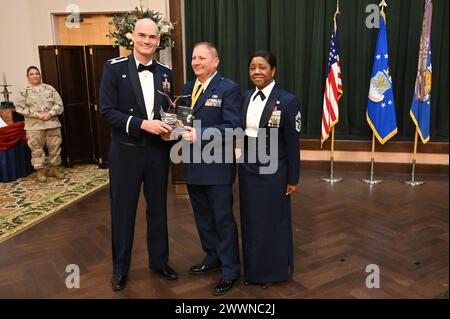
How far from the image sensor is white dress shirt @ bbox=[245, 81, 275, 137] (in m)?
2.70

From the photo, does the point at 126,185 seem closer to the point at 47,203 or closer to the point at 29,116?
the point at 47,203

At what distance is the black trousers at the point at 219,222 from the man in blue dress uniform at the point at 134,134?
0.26 metres

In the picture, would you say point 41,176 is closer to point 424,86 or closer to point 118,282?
point 118,282

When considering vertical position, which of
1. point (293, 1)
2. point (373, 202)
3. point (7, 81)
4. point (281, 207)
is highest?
point (293, 1)

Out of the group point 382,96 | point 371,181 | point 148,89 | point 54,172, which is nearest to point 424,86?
point 382,96

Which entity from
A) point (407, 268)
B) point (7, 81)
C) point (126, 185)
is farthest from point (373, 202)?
point (7, 81)

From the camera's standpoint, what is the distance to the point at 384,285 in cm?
290

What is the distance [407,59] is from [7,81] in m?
6.23

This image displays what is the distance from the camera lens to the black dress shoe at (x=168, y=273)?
3.03 m

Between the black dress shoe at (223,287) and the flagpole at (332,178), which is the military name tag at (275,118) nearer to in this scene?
the black dress shoe at (223,287)

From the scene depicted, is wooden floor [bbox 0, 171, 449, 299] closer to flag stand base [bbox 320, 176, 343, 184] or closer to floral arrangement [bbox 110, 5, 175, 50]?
flag stand base [bbox 320, 176, 343, 184]

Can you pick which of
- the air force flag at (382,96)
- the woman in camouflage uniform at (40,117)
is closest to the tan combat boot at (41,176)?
the woman in camouflage uniform at (40,117)

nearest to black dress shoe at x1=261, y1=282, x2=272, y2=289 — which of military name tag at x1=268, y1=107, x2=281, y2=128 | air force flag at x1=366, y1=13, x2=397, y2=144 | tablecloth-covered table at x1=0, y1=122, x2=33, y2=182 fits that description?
military name tag at x1=268, y1=107, x2=281, y2=128

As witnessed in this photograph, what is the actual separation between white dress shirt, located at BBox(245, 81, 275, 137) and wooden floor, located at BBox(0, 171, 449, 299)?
1.05m
